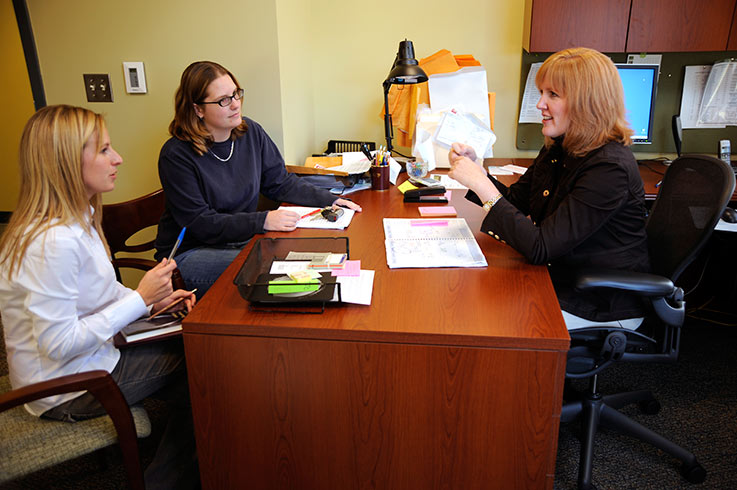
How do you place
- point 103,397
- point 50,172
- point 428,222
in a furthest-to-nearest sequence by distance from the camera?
1. point 428,222
2. point 50,172
3. point 103,397

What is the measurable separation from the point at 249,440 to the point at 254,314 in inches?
11.1

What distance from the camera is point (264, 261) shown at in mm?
1340

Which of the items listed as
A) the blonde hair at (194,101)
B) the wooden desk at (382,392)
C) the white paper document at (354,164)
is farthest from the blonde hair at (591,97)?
the blonde hair at (194,101)

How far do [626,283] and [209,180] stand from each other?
1375 mm

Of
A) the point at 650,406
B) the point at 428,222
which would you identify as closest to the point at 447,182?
the point at 428,222

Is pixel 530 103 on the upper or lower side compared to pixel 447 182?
upper

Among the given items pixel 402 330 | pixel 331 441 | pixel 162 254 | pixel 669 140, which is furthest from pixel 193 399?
pixel 669 140

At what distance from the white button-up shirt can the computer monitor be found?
7.87 ft

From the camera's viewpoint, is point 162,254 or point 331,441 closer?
point 331,441

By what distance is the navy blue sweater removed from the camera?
5.82 ft

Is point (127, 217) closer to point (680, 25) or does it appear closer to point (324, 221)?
point (324, 221)

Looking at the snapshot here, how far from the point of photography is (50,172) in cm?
116

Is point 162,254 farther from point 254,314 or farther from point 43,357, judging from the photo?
point 254,314

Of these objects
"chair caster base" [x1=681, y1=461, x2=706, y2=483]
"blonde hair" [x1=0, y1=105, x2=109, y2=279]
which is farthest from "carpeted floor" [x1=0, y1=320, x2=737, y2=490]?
"blonde hair" [x1=0, y1=105, x2=109, y2=279]
